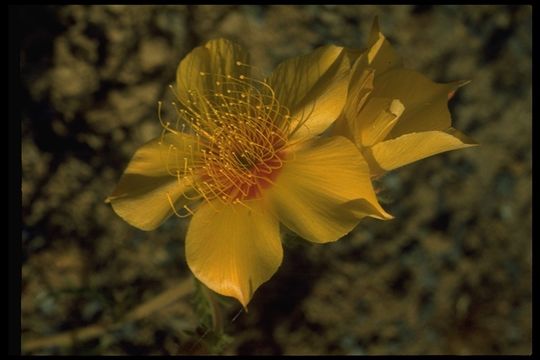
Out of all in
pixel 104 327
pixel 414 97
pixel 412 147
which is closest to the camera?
pixel 412 147

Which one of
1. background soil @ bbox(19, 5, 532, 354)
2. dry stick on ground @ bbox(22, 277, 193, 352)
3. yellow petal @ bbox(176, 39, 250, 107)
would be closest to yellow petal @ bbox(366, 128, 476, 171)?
yellow petal @ bbox(176, 39, 250, 107)

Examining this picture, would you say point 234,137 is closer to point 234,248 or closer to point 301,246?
point 234,248

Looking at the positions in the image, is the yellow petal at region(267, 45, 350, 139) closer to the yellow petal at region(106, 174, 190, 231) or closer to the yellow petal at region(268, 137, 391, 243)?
the yellow petal at region(268, 137, 391, 243)

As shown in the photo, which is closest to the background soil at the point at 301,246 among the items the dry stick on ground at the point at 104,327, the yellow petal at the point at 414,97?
the dry stick on ground at the point at 104,327

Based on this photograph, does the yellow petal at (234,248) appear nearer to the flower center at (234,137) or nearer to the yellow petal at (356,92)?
the flower center at (234,137)

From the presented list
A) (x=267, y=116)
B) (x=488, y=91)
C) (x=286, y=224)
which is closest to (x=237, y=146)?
(x=267, y=116)

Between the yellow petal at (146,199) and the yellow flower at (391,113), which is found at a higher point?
the yellow flower at (391,113)

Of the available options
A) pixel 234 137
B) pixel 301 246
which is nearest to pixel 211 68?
pixel 234 137

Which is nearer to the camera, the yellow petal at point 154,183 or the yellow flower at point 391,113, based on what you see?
the yellow flower at point 391,113
